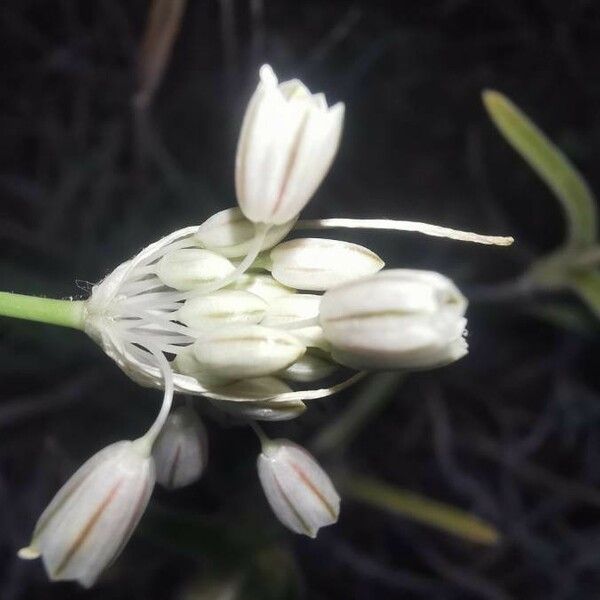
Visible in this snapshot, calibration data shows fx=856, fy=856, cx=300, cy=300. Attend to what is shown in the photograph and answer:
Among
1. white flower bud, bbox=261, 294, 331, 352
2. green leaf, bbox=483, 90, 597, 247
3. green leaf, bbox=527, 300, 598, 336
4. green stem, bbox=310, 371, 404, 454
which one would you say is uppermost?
white flower bud, bbox=261, 294, 331, 352

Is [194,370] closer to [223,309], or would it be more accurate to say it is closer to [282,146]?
[223,309]

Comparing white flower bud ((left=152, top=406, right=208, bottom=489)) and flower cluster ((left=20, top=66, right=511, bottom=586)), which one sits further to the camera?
white flower bud ((left=152, top=406, right=208, bottom=489))

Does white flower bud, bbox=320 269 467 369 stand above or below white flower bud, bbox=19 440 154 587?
above

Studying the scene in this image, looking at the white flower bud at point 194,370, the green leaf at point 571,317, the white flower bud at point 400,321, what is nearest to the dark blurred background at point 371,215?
the green leaf at point 571,317

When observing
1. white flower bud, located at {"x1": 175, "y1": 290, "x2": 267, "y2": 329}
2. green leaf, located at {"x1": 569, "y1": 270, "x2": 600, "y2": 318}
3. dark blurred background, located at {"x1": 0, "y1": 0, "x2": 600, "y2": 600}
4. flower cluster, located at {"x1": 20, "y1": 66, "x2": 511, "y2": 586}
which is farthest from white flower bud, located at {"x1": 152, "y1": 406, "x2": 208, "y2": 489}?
green leaf, located at {"x1": 569, "y1": 270, "x2": 600, "y2": 318}

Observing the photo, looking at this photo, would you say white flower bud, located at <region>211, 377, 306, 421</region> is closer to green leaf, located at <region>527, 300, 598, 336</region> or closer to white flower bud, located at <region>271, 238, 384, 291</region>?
white flower bud, located at <region>271, 238, 384, 291</region>

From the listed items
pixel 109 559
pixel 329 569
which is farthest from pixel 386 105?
pixel 109 559
